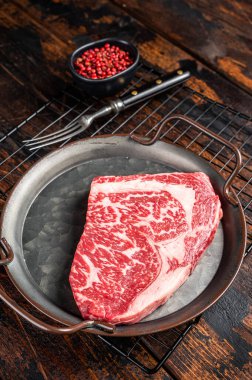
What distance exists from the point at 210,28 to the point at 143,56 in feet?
1.50

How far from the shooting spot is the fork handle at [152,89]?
210 centimetres

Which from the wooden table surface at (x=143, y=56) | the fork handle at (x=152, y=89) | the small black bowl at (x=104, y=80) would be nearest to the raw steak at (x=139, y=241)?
the wooden table surface at (x=143, y=56)

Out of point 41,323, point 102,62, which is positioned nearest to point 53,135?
point 102,62

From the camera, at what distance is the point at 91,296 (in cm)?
140

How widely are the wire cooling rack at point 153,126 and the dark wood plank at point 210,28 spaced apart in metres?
0.27

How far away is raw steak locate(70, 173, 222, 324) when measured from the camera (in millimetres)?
1394

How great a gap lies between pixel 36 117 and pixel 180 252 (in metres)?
1.10

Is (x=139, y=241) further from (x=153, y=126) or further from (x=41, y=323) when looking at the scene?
(x=153, y=126)

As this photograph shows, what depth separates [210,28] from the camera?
102 inches

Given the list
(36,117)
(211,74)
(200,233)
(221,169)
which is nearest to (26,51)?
(36,117)

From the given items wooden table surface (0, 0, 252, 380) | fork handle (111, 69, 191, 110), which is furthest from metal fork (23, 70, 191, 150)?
wooden table surface (0, 0, 252, 380)

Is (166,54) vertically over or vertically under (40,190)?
over

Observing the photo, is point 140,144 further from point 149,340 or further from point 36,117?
point 149,340

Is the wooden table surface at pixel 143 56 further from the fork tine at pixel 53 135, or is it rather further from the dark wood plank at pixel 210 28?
the fork tine at pixel 53 135
